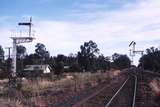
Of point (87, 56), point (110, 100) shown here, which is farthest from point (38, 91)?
point (87, 56)

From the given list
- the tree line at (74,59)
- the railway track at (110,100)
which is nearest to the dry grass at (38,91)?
the railway track at (110,100)

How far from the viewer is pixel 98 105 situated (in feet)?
65.0

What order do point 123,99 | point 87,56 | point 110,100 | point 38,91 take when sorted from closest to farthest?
point 110,100, point 123,99, point 38,91, point 87,56

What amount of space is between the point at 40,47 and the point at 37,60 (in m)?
21.9

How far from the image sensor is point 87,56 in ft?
440

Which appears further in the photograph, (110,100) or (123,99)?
(123,99)

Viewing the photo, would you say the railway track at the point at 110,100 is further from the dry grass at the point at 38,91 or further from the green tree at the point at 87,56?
the green tree at the point at 87,56

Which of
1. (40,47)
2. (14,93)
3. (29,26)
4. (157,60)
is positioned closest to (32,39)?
(29,26)

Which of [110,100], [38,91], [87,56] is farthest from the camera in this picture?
[87,56]

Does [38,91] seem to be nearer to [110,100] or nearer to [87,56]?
[110,100]

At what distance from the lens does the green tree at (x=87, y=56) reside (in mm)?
124875

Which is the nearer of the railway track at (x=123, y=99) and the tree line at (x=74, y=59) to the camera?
the railway track at (x=123, y=99)

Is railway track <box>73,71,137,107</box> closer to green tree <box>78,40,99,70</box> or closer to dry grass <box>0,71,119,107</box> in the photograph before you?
dry grass <box>0,71,119,107</box>

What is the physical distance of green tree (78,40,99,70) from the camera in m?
125
